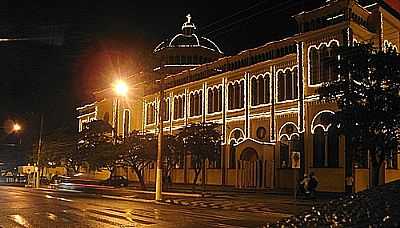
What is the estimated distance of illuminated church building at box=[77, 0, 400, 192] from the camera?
35.8m

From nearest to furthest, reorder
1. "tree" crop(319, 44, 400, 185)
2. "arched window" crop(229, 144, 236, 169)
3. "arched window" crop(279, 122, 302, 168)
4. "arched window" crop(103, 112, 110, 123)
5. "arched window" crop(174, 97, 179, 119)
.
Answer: "tree" crop(319, 44, 400, 185) → "arched window" crop(279, 122, 302, 168) → "arched window" crop(229, 144, 236, 169) → "arched window" crop(174, 97, 179, 119) → "arched window" crop(103, 112, 110, 123)

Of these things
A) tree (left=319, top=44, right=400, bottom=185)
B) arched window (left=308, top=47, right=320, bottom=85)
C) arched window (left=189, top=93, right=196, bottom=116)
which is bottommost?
tree (left=319, top=44, right=400, bottom=185)

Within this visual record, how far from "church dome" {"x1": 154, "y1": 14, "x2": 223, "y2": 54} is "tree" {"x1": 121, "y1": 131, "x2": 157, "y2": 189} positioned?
1672 centimetres

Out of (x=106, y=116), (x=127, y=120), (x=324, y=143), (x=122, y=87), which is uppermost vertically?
(x=106, y=116)

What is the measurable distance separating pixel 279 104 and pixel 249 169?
217 inches

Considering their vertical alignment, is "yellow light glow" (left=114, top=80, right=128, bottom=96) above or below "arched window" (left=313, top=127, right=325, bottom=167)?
above

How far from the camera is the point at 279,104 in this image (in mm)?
41281

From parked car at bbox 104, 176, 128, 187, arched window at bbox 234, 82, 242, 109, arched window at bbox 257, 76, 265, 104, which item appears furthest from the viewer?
parked car at bbox 104, 176, 128, 187

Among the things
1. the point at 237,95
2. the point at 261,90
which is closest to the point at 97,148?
the point at 237,95

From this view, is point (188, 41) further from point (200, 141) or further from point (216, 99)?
point (200, 141)

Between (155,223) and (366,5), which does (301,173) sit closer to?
(366,5)

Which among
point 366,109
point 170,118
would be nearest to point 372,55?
point 366,109

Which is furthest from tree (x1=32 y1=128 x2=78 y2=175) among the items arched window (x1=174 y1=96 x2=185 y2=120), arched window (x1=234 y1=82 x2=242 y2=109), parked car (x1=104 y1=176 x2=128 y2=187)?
arched window (x1=234 y1=82 x2=242 y2=109)

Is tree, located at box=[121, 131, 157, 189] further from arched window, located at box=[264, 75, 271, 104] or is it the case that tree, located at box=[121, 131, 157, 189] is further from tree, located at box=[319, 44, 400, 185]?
tree, located at box=[319, 44, 400, 185]
